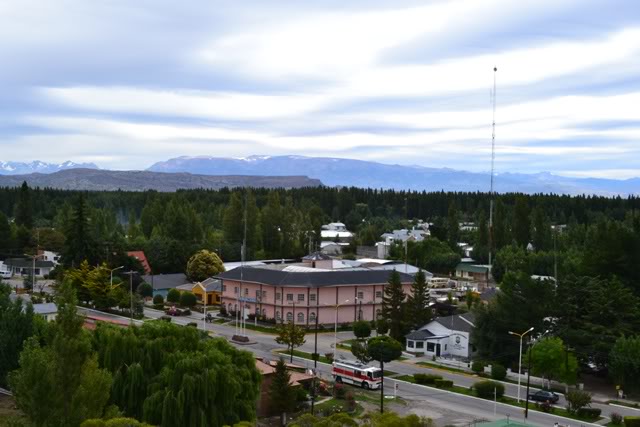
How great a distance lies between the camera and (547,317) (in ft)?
165

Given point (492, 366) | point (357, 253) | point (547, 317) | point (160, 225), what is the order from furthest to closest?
point (357, 253) < point (160, 225) < point (547, 317) < point (492, 366)

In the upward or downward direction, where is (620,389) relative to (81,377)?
downward

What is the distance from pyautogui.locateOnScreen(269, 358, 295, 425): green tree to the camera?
35.8 m

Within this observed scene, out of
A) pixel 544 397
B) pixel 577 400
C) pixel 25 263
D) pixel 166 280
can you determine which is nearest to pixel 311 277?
pixel 166 280

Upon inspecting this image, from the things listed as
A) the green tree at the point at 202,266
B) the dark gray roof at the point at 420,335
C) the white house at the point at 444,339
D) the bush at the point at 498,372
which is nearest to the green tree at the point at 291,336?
the dark gray roof at the point at 420,335

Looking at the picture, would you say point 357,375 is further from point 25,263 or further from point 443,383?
point 25,263

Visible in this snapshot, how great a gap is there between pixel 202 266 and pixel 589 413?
2025 inches

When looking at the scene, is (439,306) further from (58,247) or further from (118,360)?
(58,247)

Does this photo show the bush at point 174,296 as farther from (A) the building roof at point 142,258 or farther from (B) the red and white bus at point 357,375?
(B) the red and white bus at point 357,375

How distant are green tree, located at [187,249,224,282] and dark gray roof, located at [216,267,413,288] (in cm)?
1332

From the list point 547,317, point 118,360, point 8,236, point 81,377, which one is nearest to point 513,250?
point 547,317

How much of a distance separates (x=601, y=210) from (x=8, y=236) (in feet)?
365

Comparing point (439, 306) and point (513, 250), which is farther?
point (513, 250)

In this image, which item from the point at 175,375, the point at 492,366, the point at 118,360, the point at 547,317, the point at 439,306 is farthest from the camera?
the point at 439,306
